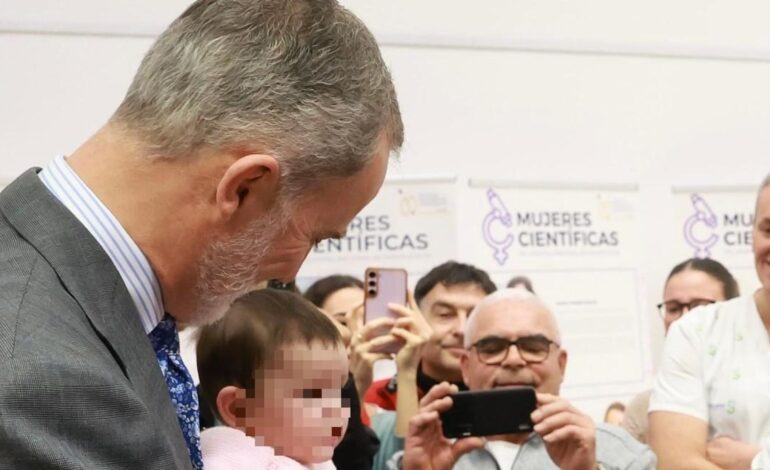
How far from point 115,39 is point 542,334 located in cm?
263

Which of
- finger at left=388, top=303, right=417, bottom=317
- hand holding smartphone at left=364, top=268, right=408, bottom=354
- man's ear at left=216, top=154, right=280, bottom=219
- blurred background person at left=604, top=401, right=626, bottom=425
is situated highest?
man's ear at left=216, top=154, right=280, bottom=219

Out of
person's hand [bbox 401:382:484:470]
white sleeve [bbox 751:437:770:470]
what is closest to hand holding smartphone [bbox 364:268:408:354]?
person's hand [bbox 401:382:484:470]

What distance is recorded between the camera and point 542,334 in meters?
2.38

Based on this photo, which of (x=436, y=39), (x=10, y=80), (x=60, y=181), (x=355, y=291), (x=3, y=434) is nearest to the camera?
(x=3, y=434)

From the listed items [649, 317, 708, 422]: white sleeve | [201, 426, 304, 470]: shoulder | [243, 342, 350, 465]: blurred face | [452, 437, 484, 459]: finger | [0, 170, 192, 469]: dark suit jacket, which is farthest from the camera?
[649, 317, 708, 422]: white sleeve

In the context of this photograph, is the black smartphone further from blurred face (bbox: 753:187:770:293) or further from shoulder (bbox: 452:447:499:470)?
blurred face (bbox: 753:187:770:293)

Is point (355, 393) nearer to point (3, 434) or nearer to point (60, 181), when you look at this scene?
point (60, 181)

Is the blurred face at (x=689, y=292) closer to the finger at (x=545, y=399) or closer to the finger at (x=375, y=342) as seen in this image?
the finger at (x=375, y=342)

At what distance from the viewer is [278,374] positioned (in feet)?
5.42

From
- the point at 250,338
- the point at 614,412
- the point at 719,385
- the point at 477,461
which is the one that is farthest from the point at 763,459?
the point at 614,412

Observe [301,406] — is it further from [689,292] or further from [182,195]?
[689,292]

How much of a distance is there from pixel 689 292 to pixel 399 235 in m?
1.32

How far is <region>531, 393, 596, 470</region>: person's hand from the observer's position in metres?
2.06

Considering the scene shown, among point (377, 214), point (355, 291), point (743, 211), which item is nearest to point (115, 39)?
point (377, 214)
